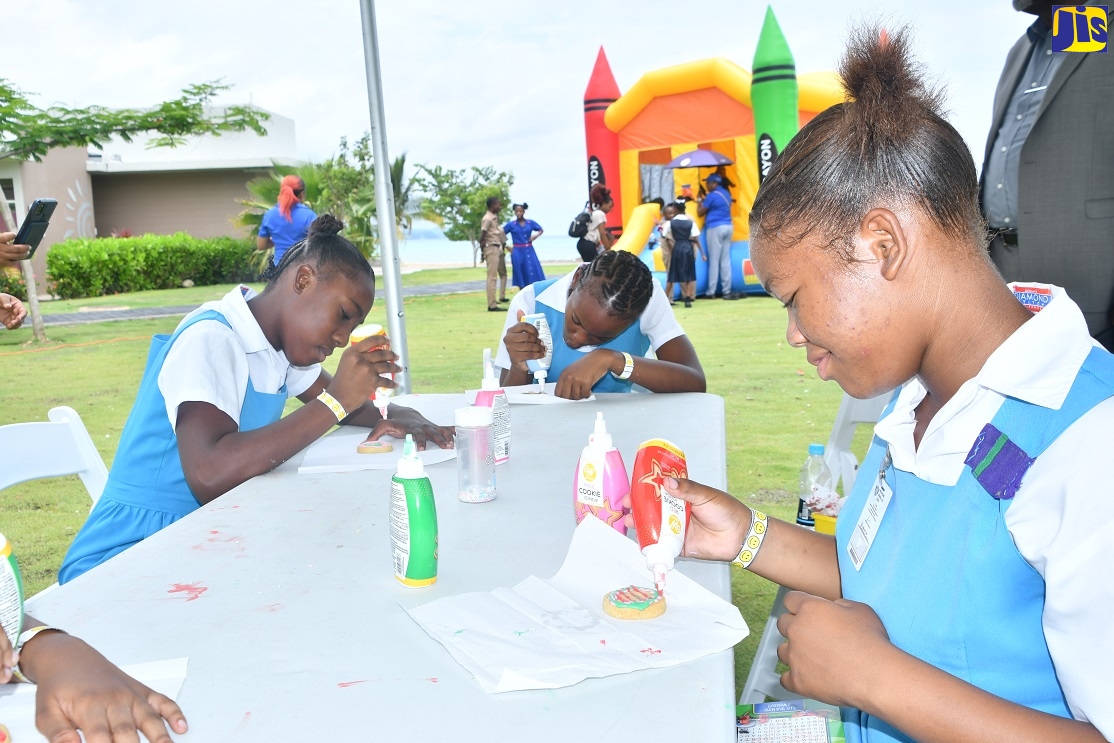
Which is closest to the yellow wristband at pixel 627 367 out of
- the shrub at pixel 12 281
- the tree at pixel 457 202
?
the shrub at pixel 12 281

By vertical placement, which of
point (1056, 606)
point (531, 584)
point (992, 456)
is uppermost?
point (992, 456)

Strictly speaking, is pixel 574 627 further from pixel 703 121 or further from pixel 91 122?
pixel 703 121

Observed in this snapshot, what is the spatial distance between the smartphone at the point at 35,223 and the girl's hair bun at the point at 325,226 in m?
1.40

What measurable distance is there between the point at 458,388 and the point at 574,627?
A: 5.59 metres

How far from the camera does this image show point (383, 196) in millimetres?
3604

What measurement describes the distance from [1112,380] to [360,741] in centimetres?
88

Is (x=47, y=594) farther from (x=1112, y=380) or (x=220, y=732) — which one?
(x=1112, y=380)

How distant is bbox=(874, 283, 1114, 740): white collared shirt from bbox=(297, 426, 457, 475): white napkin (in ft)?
4.08

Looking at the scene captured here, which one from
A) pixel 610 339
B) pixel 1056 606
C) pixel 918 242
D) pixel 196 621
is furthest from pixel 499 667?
pixel 610 339

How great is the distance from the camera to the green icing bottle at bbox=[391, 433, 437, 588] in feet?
4.12

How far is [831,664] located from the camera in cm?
100

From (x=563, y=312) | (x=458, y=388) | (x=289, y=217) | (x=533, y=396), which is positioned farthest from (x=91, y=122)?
(x=533, y=396)

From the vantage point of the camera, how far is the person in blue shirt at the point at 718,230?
12.1 metres

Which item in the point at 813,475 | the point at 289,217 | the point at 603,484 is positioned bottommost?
the point at 813,475
